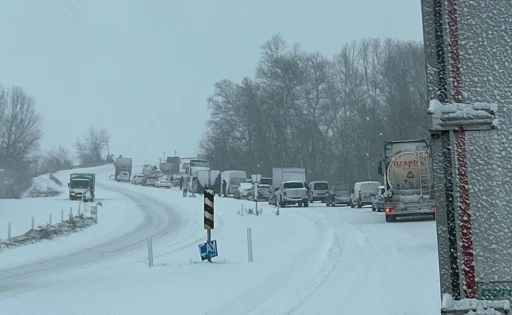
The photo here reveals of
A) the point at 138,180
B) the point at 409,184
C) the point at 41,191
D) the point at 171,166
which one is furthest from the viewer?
the point at 171,166

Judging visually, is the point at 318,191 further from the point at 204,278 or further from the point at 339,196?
the point at 204,278

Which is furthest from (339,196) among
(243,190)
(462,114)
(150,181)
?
(150,181)

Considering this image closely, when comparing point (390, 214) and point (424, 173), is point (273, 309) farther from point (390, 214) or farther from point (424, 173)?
point (390, 214)

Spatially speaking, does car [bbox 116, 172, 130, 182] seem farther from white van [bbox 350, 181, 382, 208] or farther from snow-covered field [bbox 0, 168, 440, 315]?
snow-covered field [bbox 0, 168, 440, 315]

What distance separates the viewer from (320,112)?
77.0 meters

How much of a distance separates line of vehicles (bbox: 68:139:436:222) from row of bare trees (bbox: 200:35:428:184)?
5455 millimetres

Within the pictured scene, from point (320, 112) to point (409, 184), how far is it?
4914 centimetres

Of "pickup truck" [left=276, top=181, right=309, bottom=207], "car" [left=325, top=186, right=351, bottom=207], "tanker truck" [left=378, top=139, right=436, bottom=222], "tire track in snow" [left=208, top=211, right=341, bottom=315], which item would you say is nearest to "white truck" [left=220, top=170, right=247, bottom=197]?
"pickup truck" [left=276, top=181, right=309, bottom=207]

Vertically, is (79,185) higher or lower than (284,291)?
higher

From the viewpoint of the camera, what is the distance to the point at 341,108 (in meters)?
73.7

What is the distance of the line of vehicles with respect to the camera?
92.2 feet

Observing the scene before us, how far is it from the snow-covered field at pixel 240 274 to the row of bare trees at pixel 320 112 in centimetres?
2559

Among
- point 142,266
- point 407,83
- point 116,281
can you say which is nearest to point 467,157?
point 116,281

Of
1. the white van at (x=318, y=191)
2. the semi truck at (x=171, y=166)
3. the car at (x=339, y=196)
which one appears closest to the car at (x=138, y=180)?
the semi truck at (x=171, y=166)
